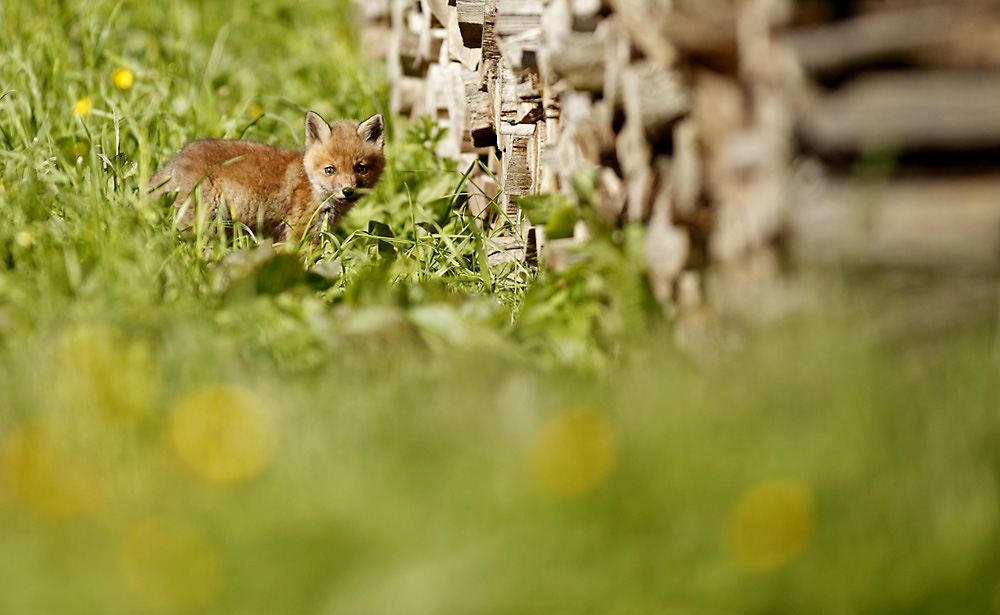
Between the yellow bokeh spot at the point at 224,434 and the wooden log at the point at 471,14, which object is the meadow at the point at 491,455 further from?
the wooden log at the point at 471,14

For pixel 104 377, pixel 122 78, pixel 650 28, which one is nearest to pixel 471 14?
pixel 650 28

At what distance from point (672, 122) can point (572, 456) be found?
1117 mm

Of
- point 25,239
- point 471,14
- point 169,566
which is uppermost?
point 471,14

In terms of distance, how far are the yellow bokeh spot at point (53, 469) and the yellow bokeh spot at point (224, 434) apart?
189 mm

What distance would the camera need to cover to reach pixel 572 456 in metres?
1.95

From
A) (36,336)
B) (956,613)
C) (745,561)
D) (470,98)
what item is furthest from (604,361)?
(470,98)

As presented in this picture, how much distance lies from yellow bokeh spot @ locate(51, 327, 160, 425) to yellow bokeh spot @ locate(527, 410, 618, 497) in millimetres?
933

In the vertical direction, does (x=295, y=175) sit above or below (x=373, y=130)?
below

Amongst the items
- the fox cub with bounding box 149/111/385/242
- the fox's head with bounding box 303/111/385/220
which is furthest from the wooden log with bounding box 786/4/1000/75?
the fox's head with bounding box 303/111/385/220

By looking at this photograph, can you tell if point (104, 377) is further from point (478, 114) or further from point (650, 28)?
point (478, 114)

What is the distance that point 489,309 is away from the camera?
3.09m

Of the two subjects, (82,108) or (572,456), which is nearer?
(572,456)

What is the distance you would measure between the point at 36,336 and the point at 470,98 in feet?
8.17

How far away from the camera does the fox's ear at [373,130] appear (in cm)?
504
